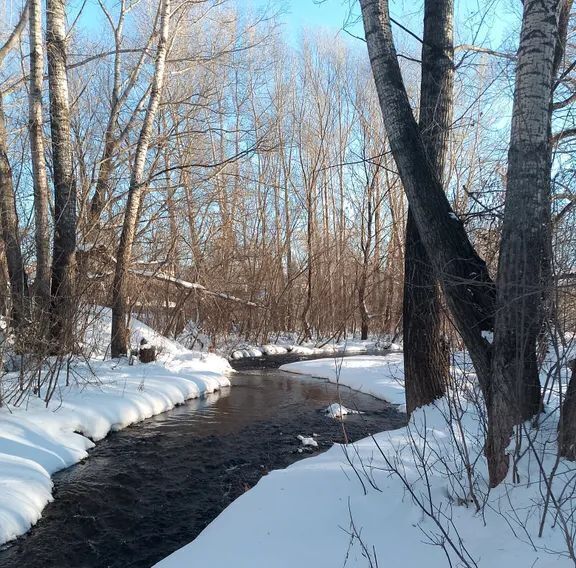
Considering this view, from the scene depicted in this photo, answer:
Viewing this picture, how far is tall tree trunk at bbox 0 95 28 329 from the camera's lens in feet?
19.4

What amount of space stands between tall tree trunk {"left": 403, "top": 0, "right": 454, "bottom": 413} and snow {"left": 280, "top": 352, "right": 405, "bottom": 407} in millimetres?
3506

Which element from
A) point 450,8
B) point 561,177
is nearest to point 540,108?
point 561,177

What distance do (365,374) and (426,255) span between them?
7442 mm

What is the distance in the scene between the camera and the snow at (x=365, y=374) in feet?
33.6

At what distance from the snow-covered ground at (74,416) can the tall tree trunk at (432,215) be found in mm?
3897

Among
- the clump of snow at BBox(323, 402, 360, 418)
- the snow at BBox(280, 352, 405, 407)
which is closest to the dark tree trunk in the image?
the clump of snow at BBox(323, 402, 360, 418)

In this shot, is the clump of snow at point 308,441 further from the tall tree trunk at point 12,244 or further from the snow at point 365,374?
the tall tree trunk at point 12,244

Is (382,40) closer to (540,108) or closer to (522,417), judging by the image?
(540,108)

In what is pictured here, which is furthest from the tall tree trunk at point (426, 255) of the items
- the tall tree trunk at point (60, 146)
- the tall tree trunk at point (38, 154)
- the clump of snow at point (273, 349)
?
the clump of snow at point (273, 349)

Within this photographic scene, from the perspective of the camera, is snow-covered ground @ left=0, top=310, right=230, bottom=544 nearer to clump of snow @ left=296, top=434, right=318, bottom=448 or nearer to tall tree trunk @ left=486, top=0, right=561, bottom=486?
clump of snow @ left=296, top=434, right=318, bottom=448

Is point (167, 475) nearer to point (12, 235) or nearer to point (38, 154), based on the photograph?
point (12, 235)

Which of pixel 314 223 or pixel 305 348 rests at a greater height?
pixel 314 223

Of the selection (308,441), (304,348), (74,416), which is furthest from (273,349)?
(74,416)

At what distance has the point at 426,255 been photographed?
199 inches
